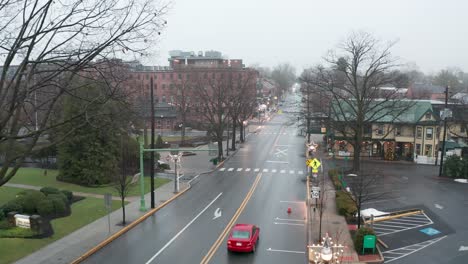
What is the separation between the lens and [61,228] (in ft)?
77.1

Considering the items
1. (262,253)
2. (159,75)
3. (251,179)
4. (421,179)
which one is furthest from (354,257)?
(159,75)

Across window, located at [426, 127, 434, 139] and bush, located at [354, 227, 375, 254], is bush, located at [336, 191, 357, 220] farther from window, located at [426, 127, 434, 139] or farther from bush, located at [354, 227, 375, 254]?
window, located at [426, 127, 434, 139]

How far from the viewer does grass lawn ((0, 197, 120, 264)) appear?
63.7 ft

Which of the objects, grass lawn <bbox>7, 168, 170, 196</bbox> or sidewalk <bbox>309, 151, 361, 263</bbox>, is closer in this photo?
sidewalk <bbox>309, 151, 361, 263</bbox>

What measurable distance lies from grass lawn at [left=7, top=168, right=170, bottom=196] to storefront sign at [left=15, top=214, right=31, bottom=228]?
414 inches

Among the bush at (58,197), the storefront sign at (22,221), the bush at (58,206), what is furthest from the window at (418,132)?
the storefront sign at (22,221)

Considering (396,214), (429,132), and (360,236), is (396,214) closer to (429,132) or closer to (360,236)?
(360,236)

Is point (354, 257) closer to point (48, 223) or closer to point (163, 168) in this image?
point (48, 223)

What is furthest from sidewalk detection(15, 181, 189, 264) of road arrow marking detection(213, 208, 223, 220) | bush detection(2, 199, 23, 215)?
road arrow marking detection(213, 208, 223, 220)

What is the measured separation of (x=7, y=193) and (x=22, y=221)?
10.0 m

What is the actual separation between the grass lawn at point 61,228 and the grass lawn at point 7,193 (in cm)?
484

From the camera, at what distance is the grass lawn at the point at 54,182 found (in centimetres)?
3422

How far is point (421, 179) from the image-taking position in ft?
131

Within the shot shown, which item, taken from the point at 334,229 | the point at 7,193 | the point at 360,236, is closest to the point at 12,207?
the point at 7,193
